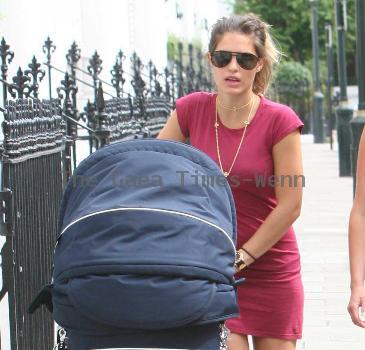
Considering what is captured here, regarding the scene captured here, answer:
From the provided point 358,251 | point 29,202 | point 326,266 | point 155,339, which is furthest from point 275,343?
point 326,266

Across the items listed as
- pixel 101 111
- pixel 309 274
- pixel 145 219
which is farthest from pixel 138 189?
pixel 309 274

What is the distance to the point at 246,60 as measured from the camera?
4660 mm

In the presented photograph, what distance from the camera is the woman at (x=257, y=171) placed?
4.57 m

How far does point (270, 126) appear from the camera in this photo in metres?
4.62

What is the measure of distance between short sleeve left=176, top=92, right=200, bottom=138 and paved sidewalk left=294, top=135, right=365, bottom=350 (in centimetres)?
314

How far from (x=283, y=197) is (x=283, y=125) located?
0.28 m

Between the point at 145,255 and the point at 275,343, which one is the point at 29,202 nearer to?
the point at 275,343

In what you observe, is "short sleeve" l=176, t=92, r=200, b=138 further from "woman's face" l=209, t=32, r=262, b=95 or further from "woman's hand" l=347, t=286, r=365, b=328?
"woman's hand" l=347, t=286, r=365, b=328

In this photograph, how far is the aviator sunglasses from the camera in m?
4.65

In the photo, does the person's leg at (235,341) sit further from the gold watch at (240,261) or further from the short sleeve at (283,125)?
the short sleeve at (283,125)

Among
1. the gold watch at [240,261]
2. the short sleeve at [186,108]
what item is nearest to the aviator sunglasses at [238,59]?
the short sleeve at [186,108]

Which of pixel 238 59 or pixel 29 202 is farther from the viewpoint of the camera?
pixel 29 202

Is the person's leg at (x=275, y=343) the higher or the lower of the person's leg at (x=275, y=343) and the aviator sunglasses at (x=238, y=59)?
the lower

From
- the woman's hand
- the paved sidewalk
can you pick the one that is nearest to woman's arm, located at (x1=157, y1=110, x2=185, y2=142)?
the woman's hand
